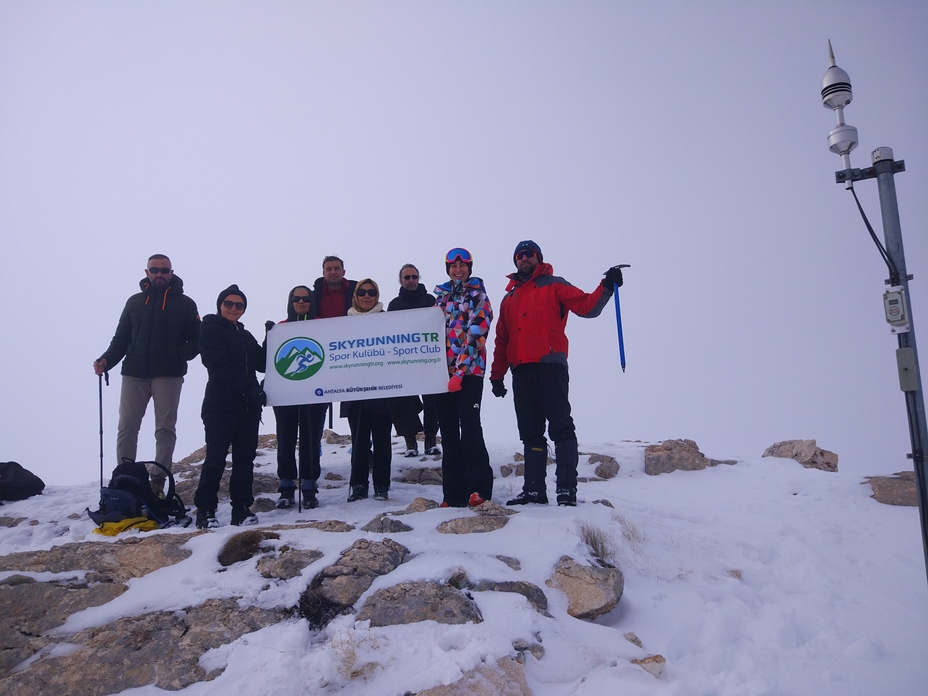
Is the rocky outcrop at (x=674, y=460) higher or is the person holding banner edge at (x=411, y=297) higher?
the person holding banner edge at (x=411, y=297)

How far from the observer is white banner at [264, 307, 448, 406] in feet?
20.1

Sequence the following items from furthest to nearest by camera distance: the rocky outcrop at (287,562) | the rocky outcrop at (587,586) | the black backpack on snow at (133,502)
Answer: the black backpack on snow at (133,502) < the rocky outcrop at (287,562) < the rocky outcrop at (587,586)

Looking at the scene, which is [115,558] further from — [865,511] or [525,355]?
[865,511]

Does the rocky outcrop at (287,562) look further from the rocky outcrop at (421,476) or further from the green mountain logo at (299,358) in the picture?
the rocky outcrop at (421,476)

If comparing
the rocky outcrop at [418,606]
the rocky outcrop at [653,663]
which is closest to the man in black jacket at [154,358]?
the rocky outcrop at [418,606]

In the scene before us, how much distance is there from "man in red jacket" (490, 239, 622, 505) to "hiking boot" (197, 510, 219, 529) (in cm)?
278

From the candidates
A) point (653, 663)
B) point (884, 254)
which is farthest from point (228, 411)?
point (884, 254)

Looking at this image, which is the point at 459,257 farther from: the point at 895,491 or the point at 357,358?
the point at 895,491

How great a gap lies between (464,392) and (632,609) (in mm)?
2581

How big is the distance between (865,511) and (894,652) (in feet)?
10.5

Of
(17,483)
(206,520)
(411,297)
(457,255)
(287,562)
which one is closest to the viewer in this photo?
(287,562)

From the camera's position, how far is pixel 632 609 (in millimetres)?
3842

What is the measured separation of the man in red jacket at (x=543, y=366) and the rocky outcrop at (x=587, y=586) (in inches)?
65.5

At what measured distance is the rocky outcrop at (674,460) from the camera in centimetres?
1020
